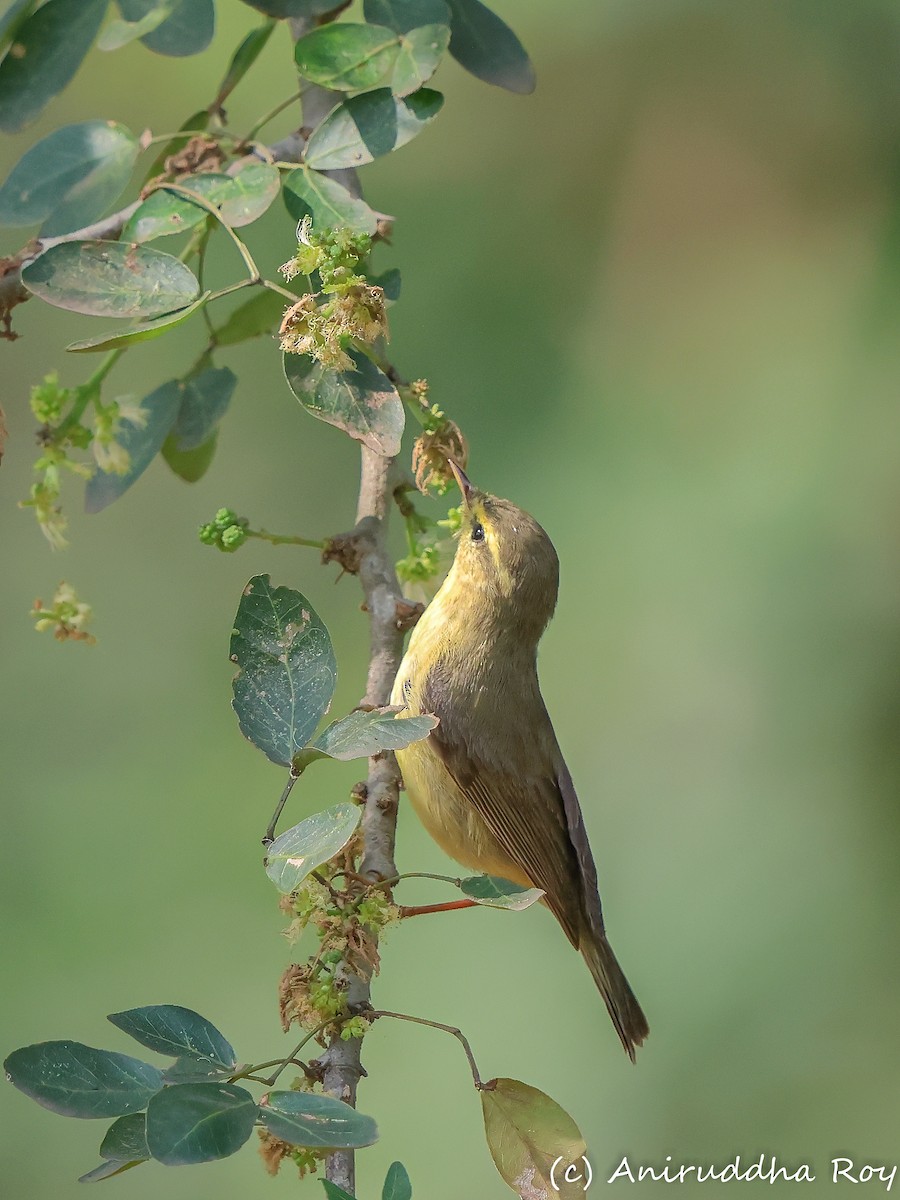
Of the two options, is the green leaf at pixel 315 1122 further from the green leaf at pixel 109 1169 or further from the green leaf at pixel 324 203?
the green leaf at pixel 324 203

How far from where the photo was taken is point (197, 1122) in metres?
1.24

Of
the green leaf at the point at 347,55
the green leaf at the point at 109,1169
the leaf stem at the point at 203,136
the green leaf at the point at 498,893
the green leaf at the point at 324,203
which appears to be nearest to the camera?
the green leaf at the point at 109,1169

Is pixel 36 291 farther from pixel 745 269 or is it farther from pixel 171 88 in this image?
pixel 745 269

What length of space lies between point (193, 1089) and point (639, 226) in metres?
3.56

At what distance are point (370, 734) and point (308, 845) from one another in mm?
142

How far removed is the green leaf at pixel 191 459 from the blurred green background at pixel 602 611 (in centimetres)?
135

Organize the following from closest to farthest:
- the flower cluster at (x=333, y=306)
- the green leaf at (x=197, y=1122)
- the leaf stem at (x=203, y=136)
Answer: the green leaf at (x=197, y=1122)
the flower cluster at (x=333, y=306)
the leaf stem at (x=203, y=136)

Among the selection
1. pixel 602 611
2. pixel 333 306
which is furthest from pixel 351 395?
pixel 602 611

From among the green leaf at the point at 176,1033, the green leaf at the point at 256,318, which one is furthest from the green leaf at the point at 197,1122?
the green leaf at the point at 256,318

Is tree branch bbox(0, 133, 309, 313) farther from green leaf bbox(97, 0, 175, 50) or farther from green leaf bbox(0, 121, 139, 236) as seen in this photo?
green leaf bbox(97, 0, 175, 50)

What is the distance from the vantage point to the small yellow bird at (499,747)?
2520 millimetres

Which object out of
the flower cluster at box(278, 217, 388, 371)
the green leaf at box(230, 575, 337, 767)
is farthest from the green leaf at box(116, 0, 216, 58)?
the green leaf at box(230, 575, 337, 767)

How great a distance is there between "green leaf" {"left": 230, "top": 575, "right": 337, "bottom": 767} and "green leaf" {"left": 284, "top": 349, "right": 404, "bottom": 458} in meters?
0.26

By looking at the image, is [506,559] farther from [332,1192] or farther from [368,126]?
[332,1192]
